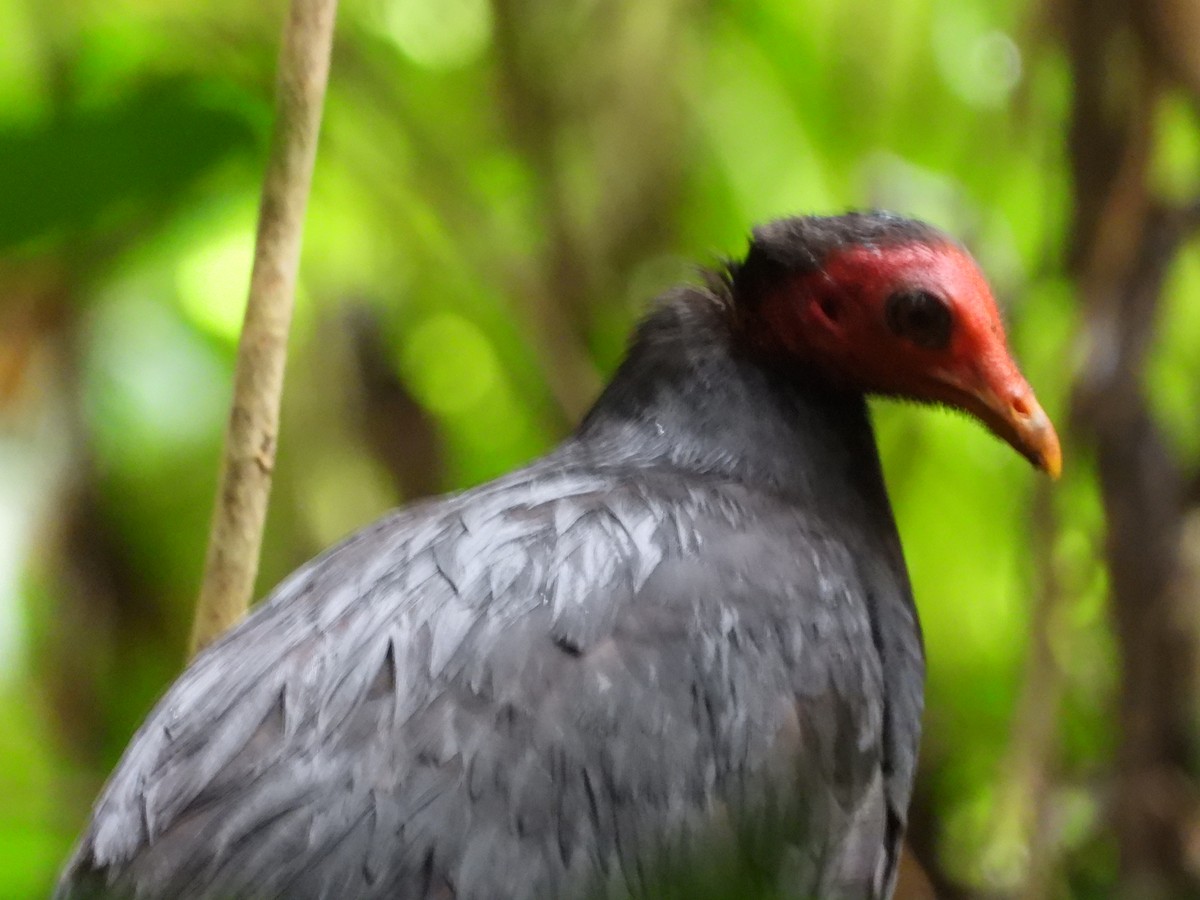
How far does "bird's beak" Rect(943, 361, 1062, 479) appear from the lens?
1.22 meters

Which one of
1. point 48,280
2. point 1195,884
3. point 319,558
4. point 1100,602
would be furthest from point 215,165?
point 1100,602

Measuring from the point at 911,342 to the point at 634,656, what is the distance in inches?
17.8

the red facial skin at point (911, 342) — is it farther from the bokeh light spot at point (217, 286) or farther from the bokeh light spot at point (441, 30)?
the bokeh light spot at point (441, 30)

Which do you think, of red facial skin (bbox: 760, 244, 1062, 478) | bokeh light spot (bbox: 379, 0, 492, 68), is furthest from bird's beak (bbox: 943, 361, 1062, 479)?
bokeh light spot (bbox: 379, 0, 492, 68)

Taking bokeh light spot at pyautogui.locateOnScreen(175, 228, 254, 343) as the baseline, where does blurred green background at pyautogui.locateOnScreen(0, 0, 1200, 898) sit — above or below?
below

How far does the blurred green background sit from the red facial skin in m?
0.61

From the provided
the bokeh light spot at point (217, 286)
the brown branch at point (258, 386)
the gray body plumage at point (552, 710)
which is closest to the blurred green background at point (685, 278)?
the bokeh light spot at point (217, 286)

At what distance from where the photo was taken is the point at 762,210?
223 centimetres

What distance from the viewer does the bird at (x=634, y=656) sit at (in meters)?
0.92

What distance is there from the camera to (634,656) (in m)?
1.01

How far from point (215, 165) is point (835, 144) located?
2020 mm

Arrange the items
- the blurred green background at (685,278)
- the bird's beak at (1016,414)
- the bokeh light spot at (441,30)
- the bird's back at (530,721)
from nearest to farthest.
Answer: the bird's back at (530,721)
the bird's beak at (1016,414)
the blurred green background at (685,278)
the bokeh light spot at (441,30)

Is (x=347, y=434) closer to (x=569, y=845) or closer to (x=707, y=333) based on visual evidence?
(x=707, y=333)

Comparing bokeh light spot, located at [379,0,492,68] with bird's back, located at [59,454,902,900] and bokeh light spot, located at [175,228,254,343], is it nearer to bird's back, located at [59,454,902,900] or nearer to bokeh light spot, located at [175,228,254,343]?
bokeh light spot, located at [175,228,254,343]
